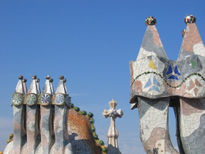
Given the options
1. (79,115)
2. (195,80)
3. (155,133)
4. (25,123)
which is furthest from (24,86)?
(195,80)

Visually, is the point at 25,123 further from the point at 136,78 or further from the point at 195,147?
the point at 195,147

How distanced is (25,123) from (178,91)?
4.79 meters

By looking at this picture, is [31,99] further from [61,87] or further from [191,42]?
[191,42]

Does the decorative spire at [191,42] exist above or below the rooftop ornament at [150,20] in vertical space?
below

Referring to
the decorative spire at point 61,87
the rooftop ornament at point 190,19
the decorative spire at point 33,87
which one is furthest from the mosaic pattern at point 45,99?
the rooftop ornament at point 190,19

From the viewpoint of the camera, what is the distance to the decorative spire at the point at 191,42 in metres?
11.9

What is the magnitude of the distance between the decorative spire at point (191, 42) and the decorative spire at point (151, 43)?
66 centimetres

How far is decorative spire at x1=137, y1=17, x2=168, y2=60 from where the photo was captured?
11.9 meters

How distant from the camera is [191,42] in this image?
39.8 ft

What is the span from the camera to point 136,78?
11.6 meters

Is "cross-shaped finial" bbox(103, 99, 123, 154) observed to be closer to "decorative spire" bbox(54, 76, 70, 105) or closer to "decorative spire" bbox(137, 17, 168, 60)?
"decorative spire" bbox(54, 76, 70, 105)

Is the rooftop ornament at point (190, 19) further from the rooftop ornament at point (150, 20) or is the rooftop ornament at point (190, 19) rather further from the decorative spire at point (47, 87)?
the decorative spire at point (47, 87)

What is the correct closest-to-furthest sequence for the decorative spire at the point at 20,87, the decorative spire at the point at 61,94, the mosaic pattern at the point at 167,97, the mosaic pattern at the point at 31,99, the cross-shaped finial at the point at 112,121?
the mosaic pattern at the point at 167,97 < the decorative spire at the point at 61,94 < the mosaic pattern at the point at 31,99 < the decorative spire at the point at 20,87 < the cross-shaped finial at the point at 112,121

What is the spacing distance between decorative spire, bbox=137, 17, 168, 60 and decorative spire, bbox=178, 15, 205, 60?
2.16ft
